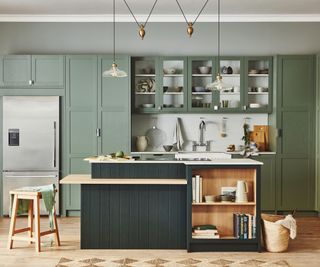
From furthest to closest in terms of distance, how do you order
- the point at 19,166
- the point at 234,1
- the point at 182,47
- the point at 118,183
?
the point at 182,47, the point at 19,166, the point at 234,1, the point at 118,183

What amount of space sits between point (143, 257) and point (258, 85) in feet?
11.7

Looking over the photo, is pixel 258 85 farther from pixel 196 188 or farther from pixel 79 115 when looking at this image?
pixel 196 188

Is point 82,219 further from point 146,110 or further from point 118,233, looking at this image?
point 146,110

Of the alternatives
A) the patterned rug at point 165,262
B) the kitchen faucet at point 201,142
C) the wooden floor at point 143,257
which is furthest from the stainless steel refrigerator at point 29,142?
the patterned rug at point 165,262

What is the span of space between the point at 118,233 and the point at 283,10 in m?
4.06

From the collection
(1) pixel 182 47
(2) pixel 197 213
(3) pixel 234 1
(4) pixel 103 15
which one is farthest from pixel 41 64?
(2) pixel 197 213

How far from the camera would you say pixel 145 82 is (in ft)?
25.3

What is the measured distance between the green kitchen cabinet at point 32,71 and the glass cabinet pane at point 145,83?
1.07 meters

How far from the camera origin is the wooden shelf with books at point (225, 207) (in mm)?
5422

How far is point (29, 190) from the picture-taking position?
18.1 feet

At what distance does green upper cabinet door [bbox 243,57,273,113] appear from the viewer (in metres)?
7.64

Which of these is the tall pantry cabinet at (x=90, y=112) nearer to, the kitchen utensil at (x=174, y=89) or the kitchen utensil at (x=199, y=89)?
the kitchen utensil at (x=174, y=89)

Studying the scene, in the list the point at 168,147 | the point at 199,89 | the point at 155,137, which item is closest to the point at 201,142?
the point at 168,147

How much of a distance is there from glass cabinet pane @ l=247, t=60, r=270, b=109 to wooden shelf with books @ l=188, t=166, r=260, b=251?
236 cm
